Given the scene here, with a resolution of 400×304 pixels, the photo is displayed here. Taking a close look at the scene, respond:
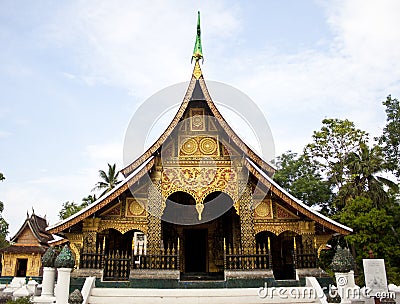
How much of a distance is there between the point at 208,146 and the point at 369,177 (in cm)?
1502

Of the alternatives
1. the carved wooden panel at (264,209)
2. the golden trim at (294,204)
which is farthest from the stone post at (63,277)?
the carved wooden panel at (264,209)

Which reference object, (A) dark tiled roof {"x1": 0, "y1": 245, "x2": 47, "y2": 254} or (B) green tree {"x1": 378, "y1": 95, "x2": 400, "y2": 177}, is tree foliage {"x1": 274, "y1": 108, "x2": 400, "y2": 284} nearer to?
(B) green tree {"x1": 378, "y1": 95, "x2": 400, "y2": 177}

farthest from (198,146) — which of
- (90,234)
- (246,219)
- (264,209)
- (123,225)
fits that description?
(90,234)

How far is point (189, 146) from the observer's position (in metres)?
10.7

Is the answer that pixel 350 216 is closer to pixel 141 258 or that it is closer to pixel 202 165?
pixel 202 165

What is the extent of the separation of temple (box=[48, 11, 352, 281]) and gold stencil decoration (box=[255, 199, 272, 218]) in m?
0.03

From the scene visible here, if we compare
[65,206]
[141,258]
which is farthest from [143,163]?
[65,206]

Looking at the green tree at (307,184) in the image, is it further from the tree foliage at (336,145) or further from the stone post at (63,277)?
the stone post at (63,277)

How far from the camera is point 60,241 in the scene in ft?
45.8

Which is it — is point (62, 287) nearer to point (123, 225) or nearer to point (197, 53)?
point (123, 225)

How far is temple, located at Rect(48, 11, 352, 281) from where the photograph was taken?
933cm

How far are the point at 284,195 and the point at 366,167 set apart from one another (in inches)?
559

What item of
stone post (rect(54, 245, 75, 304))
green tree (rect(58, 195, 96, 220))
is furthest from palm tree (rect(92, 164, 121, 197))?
stone post (rect(54, 245, 75, 304))

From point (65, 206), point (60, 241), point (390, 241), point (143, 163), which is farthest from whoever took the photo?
point (65, 206)
